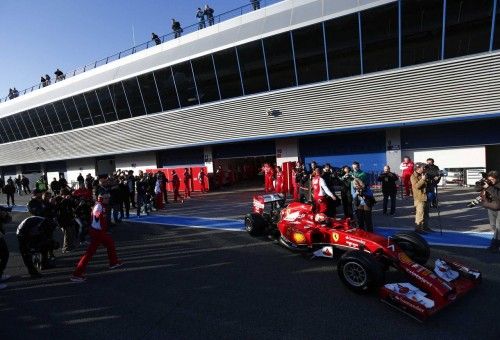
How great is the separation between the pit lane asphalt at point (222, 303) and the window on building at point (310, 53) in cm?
997

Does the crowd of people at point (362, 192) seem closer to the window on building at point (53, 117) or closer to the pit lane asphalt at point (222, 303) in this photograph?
the pit lane asphalt at point (222, 303)

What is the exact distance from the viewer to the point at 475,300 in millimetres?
4758

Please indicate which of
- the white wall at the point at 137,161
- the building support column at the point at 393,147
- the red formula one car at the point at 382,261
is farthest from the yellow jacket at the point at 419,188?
the white wall at the point at 137,161

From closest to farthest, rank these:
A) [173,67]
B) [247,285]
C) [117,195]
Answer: [247,285] < [117,195] < [173,67]

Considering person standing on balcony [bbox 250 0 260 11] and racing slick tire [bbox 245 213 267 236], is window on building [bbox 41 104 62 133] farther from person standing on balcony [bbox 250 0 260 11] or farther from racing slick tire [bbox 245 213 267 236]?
racing slick tire [bbox 245 213 267 236]

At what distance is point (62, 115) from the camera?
26859 millimetres

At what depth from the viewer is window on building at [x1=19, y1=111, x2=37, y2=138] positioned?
29.8m

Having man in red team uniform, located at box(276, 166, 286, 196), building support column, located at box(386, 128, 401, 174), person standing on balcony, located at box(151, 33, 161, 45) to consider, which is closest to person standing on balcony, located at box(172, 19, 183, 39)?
person standing on balcony, located at box(151, 33, 161, 45)

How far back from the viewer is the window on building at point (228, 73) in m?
17.5

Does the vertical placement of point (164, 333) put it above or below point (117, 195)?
below

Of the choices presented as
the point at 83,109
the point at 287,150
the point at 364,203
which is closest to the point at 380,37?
the point at 287,150

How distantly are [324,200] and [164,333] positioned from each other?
5.57m

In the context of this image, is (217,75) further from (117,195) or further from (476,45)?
(476,45)

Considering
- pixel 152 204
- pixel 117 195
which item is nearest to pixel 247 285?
pixel 117 195
